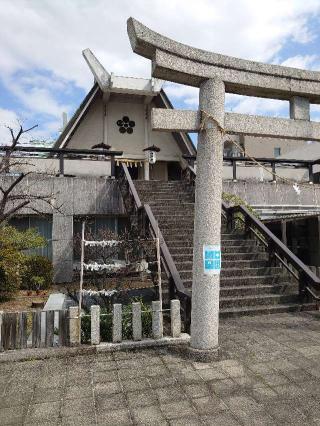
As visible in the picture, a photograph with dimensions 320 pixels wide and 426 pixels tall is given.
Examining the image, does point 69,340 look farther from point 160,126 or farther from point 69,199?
point 69,199

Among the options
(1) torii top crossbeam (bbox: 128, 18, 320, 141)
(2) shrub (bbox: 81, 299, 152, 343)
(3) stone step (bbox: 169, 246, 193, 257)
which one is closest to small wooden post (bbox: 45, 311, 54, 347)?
(2) shrub (bbox: 81, 299, 152, 343)

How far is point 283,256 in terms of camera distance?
9508 millimetres

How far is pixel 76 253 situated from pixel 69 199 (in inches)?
78.2

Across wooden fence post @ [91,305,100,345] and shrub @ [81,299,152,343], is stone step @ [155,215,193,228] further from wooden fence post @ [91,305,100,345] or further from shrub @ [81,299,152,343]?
wooden fence post @ [91,305,100,345]

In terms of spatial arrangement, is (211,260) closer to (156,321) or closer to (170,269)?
(156,321)

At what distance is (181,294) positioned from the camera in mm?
6852

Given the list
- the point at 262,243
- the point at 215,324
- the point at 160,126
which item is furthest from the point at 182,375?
the point at 262,243

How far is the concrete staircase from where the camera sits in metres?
8.21

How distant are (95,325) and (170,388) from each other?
1.83 meters

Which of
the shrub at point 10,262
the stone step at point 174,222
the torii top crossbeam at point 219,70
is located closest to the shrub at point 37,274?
the shrub at point 10,262

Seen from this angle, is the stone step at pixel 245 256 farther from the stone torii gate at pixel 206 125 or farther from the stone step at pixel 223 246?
the stone torii gate at pixel 206 125

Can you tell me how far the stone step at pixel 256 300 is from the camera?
8.07m

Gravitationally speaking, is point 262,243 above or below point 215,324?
above

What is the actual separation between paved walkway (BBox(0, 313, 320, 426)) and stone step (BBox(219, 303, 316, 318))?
154 cm
